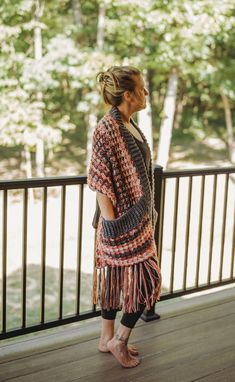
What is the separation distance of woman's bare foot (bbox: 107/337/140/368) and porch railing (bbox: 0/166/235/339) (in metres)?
0.45

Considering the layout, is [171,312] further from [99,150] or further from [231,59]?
[231,59]

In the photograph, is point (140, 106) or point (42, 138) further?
point (42, 138)

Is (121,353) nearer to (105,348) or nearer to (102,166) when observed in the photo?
(105,348)

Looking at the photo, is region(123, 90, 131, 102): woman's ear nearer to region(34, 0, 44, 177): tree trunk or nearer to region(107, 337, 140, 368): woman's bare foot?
region(107, 337, 140, 368): woman's bare foot

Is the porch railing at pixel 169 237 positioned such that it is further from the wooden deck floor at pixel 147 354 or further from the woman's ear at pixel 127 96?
the woman's ear at pixel 127 96

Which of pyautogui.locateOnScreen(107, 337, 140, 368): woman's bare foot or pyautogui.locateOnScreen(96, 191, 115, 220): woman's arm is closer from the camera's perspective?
pyautogui.locateOnScreen(96, 191, 115, 220): woman's arm

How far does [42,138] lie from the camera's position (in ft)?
37.8

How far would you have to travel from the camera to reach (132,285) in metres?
2.52

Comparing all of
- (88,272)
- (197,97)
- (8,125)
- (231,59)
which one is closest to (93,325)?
(88,272)

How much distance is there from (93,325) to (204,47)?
901cm

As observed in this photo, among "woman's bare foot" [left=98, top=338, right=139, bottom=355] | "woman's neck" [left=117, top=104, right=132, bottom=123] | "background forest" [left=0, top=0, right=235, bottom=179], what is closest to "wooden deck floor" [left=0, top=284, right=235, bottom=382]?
"woman's bare foot" [left=98, top=338, right=139, bottom=355]

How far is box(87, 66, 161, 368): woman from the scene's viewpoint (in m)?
2.39

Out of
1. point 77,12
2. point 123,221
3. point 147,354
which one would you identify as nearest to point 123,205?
point 123,221

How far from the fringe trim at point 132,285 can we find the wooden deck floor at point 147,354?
30 centimetres
